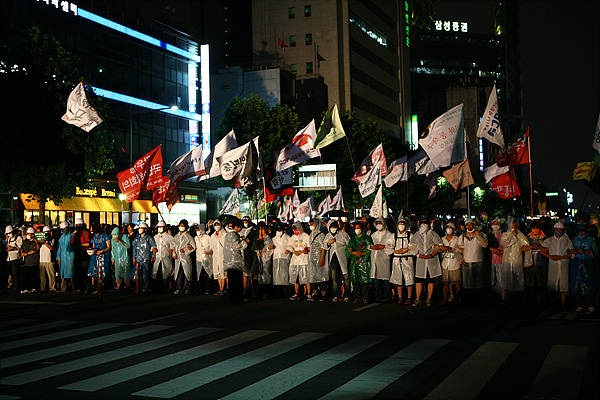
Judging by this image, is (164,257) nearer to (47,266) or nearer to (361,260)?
(47,266)

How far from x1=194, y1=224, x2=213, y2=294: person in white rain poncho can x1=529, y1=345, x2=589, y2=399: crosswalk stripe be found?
10791mm

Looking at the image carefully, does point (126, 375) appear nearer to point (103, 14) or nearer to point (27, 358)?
point (27, 358)

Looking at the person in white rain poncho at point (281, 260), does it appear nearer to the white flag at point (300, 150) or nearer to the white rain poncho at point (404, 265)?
the white rain poncho at point (404, 265)

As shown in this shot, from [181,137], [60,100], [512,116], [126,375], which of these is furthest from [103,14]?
[512,116]

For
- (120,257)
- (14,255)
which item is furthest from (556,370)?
(14,255)

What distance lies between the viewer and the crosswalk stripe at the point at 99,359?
771 cm

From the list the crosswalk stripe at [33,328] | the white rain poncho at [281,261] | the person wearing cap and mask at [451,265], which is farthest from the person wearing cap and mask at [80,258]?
the person wearing cap and mask at [451,265]

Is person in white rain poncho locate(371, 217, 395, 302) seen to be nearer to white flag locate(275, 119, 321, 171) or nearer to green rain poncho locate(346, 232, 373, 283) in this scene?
green rain poncho locate(346, 232, 373, 283)

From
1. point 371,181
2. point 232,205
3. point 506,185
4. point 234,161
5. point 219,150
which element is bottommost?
point 232,205

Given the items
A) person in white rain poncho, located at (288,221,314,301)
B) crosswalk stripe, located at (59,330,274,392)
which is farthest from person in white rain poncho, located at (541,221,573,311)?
crosswalk stripe, located at (59,330,274,392)

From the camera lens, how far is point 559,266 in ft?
44.4

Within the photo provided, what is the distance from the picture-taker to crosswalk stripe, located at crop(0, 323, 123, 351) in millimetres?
10086

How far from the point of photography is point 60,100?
25188 mm

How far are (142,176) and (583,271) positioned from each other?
522 inches
